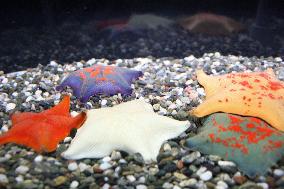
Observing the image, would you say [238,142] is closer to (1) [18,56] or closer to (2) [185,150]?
(2) [185,150]

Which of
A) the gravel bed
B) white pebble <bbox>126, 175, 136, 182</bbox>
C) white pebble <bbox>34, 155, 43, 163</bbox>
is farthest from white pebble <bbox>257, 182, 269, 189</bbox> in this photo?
white pebble <bbox>34, 155, 43, 163</bbox>

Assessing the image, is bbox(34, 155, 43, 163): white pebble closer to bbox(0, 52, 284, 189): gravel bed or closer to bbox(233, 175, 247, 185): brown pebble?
bbox(0, 52, 284, 189): gravel bed

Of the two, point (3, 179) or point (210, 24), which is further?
point (210, 24)

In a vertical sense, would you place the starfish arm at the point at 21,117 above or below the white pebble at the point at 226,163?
above

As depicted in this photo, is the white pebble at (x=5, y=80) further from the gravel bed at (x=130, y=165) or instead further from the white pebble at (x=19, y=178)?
the white pebble at (x=19, y=178)

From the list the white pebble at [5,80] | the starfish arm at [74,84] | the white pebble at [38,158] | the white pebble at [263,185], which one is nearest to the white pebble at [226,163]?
the white pebble at [263,185]

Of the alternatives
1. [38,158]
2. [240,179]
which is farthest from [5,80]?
[240,179]

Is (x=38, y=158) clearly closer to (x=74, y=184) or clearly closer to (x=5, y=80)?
(x=74, y=184)
